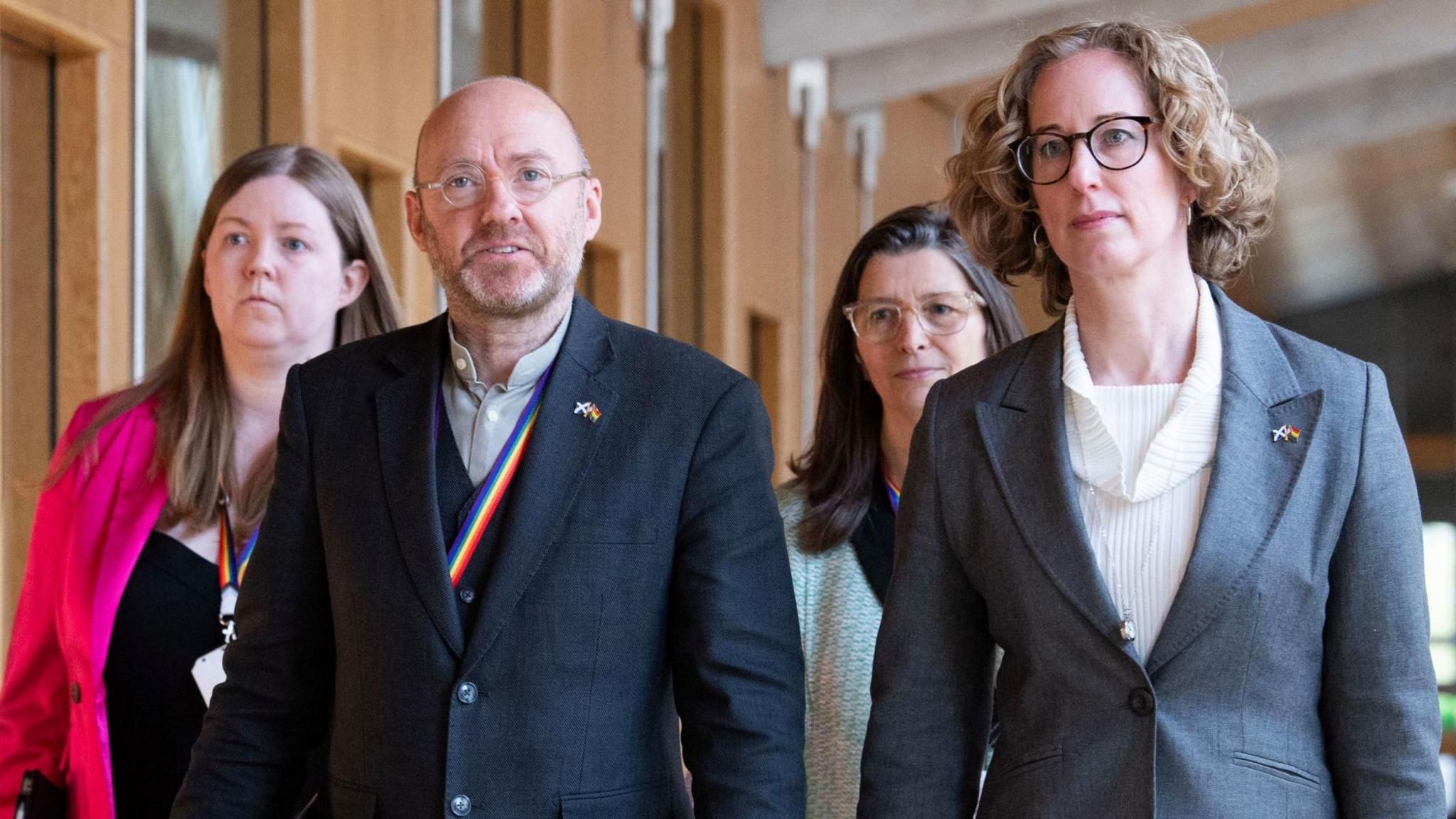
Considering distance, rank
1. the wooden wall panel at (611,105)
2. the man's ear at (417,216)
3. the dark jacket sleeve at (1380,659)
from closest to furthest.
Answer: the dark jacket sleeve at (1380,659) → the man's ear at (417,216) → the wooden wall panel at (611,105)

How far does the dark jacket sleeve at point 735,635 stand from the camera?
2400 millimetres

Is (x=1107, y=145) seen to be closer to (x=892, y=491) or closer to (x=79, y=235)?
(x=892, y=491)

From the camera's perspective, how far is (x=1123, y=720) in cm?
219

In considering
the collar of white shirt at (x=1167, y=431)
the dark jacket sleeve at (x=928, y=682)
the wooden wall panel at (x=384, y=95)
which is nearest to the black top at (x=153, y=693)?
the dark jacket sleeve at (x=928, y=682)

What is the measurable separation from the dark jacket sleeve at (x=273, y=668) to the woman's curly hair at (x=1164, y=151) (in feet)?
3.87

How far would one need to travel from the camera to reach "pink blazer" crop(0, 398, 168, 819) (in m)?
3.07

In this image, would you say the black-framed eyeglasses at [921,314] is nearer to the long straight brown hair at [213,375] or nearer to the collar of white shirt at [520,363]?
the collar of white shirt at [520,363]

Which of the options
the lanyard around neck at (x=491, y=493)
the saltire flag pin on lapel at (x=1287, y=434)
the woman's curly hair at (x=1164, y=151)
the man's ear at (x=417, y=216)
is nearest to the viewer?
the saltire flag pin on lapel at (x=1287, y=434)

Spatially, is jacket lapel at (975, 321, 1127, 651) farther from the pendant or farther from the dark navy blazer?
the dark navy blazer

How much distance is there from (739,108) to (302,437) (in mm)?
9307

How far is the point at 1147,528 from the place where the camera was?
7.46ft

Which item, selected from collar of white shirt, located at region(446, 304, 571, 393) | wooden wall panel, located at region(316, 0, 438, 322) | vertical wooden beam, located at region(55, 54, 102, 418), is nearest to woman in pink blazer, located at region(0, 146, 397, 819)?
collar of white shirt, located at region(446, 304, 571, 393)

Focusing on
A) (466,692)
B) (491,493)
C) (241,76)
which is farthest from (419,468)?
(241,76)

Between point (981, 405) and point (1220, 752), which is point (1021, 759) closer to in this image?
point (1220, 752)
